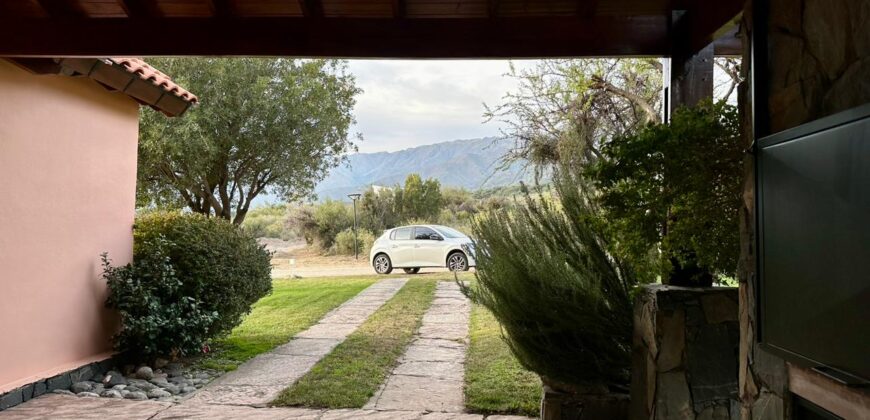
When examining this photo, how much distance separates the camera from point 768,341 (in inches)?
62.4

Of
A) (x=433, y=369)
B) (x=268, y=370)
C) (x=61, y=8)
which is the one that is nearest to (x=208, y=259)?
(x=268, y=370)

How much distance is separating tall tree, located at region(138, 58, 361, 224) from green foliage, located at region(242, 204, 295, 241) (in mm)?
7248

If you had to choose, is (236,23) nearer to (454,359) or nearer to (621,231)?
(621,231)

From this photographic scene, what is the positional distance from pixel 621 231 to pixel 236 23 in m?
2.56

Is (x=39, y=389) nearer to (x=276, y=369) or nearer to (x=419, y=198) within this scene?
(x=276, y=369)

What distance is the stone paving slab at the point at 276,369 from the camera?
3965mm

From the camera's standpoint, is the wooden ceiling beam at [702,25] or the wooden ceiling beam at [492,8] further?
the wooden ceiling beam at [492,8]

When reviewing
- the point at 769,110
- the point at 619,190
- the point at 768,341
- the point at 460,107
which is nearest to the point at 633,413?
the point at 619,190

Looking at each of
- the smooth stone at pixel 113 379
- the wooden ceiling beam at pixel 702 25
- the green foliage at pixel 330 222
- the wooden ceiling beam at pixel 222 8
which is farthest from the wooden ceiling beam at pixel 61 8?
the green foliage at pixel 330 222

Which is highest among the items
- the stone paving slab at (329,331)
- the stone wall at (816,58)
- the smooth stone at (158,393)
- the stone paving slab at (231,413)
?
the stone wall at (816,58)

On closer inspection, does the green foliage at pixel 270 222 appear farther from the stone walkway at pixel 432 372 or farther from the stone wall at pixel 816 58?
the stone wall at pixel 816 58

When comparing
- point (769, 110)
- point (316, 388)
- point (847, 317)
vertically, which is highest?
point (769, 110)

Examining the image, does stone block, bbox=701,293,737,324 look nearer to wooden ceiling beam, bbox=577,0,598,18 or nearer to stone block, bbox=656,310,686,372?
stone block, bbox=656,310,686,372

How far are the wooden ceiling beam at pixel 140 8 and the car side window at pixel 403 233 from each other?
9545mm
